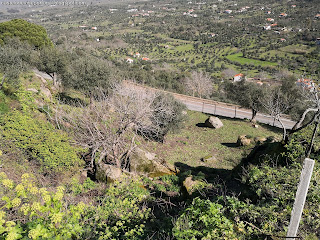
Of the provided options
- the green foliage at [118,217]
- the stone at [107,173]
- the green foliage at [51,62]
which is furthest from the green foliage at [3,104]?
the green foliage at [51,62]

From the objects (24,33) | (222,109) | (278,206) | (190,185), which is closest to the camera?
(278,206)

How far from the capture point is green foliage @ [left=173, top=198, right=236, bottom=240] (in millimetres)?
4707

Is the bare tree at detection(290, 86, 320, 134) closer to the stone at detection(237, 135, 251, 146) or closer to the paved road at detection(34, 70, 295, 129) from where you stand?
the stone at detection(237, 135, 251, 146)

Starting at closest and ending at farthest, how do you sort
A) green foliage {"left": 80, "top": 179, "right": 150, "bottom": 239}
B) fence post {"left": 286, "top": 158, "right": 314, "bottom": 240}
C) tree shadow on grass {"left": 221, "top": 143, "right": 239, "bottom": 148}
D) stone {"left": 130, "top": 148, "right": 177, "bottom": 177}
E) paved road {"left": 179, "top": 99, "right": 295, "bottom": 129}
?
fence post {"left": 286, "top": 158, "right": 314, "bottom": 240} < green foliage {"left": 80, "top": 179, "right": 150, "bottom": 239} < stone {"left": 130, "top": 148, "right": 177, "bottom": 177} < tree shadow on grass {"left": 221, "top": 143, "right": 239, "bottom": 148} < paved road {"left": 179, "top": 99, "right": 295, "bottom": 129}

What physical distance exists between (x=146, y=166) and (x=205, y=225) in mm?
8222

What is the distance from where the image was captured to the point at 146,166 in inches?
508

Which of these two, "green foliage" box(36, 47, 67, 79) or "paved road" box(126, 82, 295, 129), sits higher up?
"green foliage" box(36, 47, 67, 79)

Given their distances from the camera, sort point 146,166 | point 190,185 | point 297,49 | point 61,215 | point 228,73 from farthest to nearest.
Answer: point 297,49 → point 228,73 → point 146,166 → point 190,185 → point 61,215

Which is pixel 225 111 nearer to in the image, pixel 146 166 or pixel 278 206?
pixel 146 166

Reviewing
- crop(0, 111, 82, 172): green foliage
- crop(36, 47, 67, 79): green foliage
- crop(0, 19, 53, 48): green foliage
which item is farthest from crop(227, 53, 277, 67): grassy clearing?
crop(0, 111, 82, 172): green foliage

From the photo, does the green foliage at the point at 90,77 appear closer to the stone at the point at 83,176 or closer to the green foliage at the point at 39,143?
the green foliage at the point at 39,143

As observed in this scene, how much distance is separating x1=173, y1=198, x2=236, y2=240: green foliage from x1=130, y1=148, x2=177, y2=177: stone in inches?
303

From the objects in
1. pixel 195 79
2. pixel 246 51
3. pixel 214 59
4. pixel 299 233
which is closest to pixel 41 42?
pixel 195 79

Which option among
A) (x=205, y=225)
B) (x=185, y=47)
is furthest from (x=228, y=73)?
(x=205, y=225)
